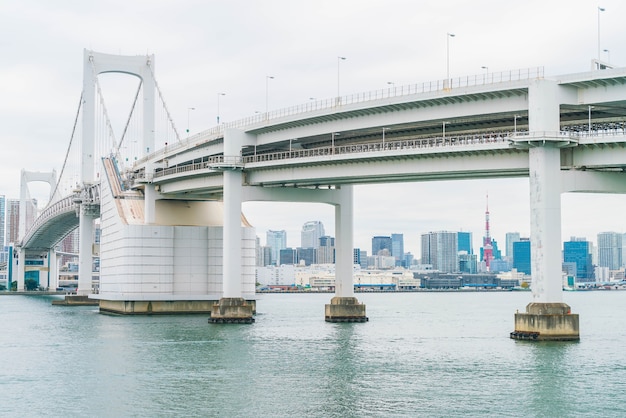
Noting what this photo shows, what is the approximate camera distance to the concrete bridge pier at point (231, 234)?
7831 cm

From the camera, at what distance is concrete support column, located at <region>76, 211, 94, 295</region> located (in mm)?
128375

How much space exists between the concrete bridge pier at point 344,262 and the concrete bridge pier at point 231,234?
9997 millimetres

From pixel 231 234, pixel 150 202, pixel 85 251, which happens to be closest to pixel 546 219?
pixel 231 234

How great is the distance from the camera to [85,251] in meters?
130

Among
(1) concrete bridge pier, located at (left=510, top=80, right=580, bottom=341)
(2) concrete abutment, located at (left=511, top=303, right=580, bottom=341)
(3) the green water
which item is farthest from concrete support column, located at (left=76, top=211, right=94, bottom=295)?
(1) concrete bridge pier, located at (left=510, top=80, right=580, bottom=341)

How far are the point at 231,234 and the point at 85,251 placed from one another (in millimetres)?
57042

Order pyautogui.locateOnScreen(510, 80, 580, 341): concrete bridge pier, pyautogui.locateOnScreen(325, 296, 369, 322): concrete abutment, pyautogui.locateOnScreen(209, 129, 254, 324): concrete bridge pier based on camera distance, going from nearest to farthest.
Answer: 1. pyautogui.locateOnScreen(510, 80, 580, 341): concrete bridge pier
2. pyautogui.locateOnScreen(209, 129, 254, 324): concrete bridge pier
3. pyautogui.locateOnScreen(325, 296, 369, 322): concrete abutment

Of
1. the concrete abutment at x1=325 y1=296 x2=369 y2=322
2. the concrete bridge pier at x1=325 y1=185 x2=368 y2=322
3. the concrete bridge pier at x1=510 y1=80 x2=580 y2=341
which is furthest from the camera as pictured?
the concrete abutment at x1=325 y1=296 x2=369 y2=322

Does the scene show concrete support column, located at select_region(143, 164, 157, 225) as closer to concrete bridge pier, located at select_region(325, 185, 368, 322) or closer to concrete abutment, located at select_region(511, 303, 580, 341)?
concrete bridge pier, located at select_region(325, 185, 368, 322)

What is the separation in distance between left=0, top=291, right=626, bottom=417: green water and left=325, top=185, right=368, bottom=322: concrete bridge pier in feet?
30.9

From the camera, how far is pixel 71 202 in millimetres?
135625

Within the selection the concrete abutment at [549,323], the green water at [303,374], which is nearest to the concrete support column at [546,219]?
the concrete abutment at [549,323]

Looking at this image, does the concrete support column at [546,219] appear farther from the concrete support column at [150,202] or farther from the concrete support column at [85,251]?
the concrete support column at [85,251]

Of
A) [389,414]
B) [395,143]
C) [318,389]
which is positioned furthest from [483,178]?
[389,414]
